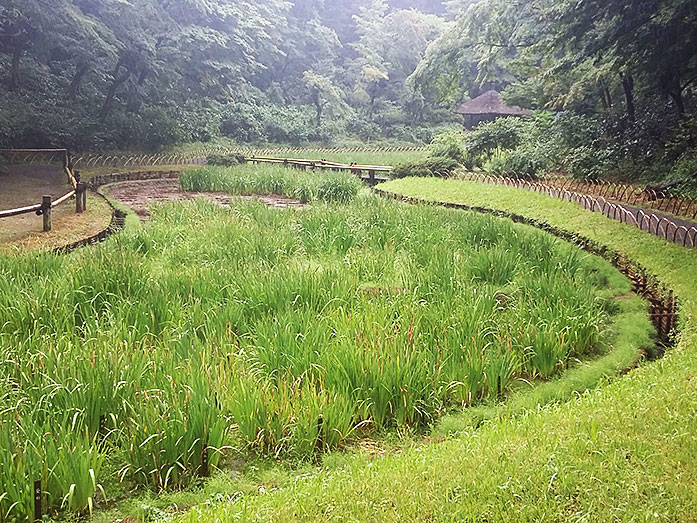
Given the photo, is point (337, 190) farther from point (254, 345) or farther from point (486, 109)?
point (486, 109)

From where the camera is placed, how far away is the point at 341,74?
40.7m

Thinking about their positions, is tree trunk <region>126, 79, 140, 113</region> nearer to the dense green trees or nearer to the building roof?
the dense green trees

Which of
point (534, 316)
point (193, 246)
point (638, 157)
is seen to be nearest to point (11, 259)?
point (193, 246)

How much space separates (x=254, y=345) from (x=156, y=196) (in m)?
11.6

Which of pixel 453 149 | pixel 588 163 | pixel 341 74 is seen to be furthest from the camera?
pixel 341 74

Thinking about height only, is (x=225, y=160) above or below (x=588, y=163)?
below

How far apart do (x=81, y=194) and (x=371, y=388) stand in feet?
32.3

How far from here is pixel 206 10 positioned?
29172 millimetres

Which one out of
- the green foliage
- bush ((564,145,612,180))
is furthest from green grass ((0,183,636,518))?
the green foliage

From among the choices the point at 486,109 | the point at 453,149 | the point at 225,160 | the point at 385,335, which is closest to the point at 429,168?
the point at 453,149

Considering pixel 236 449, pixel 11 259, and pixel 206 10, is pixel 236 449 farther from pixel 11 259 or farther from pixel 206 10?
pixel 206 10

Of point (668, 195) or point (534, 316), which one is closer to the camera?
point (534, 316)

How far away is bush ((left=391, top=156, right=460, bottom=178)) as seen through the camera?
17.8 m

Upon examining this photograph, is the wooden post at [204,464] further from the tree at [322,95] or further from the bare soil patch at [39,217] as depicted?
the tree at [322,95]
